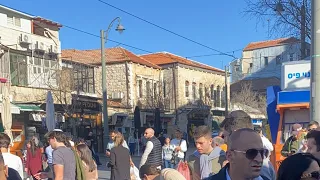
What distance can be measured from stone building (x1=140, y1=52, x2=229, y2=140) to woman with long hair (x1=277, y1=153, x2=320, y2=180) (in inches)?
1520

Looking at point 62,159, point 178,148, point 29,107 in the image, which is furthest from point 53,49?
point 62,159

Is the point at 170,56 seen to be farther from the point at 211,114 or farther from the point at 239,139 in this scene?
the point at 239,139

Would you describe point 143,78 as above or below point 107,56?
below

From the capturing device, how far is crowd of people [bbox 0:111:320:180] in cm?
269

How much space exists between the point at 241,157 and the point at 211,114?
45.5 meters

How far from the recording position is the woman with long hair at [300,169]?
2.34 meters

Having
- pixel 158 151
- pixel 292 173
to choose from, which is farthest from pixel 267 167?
pixel 158 151

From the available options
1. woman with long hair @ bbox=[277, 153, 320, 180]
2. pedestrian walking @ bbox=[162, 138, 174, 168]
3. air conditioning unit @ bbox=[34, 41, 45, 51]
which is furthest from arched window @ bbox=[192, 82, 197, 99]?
woman with long hair @ bbox=[277, 153, 320, 180]

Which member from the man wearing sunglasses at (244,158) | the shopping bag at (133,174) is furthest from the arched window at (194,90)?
the man wearing sunglasses at (244,158)

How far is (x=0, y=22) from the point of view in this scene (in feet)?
86.6

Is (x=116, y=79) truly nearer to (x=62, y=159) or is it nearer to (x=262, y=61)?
(x=62, y=159)

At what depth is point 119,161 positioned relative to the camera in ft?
27.6

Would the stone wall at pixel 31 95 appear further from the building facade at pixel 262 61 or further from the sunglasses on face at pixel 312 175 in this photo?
the building facade at pixel 262 61

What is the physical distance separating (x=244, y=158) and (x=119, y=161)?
592cm
